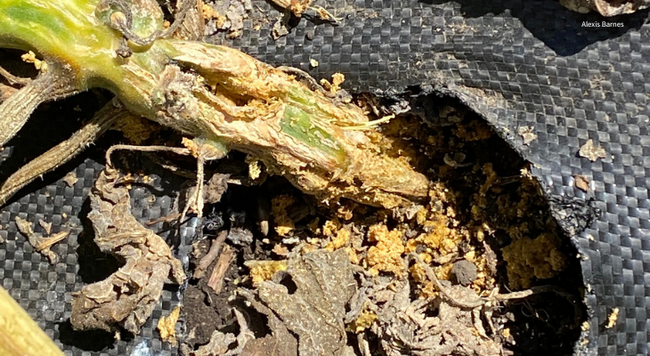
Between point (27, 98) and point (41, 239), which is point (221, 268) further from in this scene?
point (27, 98)

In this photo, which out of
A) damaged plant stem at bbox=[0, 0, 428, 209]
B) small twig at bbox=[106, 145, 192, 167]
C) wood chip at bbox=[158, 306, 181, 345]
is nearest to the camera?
damaged plant stem at bbox=[0, 0, 428, 209]

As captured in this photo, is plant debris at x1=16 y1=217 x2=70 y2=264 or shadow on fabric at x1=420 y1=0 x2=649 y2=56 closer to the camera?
shadow on fabric at x1=420 y1=0 x2=649 y2=56

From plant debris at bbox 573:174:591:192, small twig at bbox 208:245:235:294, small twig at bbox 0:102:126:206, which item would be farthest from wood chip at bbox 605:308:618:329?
small twig at bbox 0:102:126:206

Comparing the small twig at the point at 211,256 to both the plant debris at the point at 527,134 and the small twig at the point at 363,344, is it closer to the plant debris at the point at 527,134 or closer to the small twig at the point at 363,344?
the small twig at the point at 363,344

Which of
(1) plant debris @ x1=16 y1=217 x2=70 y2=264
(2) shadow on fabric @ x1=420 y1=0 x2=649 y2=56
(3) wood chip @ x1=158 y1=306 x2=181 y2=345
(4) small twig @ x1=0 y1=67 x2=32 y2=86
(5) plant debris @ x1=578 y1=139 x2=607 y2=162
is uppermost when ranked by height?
(2) shadow on fabric @ x1=420 y1=0 x2=649 y2=56

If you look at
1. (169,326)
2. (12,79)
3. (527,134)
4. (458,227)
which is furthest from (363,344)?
(12,79)

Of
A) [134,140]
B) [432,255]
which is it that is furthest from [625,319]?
[134,140]

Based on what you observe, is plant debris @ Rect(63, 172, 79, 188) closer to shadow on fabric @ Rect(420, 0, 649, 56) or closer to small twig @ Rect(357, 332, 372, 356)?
small twig @ Rect(357, 332, 372, 356)
